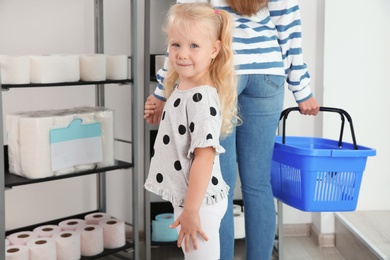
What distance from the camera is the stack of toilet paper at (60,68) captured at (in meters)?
2.36

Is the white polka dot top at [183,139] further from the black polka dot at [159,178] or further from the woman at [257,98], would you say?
the woman at [257,98]

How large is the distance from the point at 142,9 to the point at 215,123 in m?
1.52

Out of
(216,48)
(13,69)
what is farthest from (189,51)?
(13,69)

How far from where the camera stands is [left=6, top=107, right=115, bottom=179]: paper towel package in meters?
2.43

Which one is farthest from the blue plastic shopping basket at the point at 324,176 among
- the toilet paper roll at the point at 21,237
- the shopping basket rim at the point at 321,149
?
the toilet paper roll at the point at 21,237

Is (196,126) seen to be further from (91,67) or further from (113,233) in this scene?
(113,233)

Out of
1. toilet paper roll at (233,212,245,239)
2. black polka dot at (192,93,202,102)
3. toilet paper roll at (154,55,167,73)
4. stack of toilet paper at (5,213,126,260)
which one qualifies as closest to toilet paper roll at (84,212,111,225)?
stack of toilet paper at (5,213,126,260)

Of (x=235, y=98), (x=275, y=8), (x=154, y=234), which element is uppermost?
(x=275, y=8)

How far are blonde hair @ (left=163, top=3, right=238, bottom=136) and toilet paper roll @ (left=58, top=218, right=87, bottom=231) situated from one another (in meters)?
1.20

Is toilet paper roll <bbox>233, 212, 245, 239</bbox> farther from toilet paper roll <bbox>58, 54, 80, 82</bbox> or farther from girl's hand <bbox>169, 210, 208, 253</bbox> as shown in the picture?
girl's hand <bbox>169, 210, 208, 253</bbox>

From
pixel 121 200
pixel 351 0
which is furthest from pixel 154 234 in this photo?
pixel 351 0

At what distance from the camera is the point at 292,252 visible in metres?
3.07

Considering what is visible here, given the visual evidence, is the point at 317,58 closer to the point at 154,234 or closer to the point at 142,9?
the point at 142,9

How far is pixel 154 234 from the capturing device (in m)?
2.97
